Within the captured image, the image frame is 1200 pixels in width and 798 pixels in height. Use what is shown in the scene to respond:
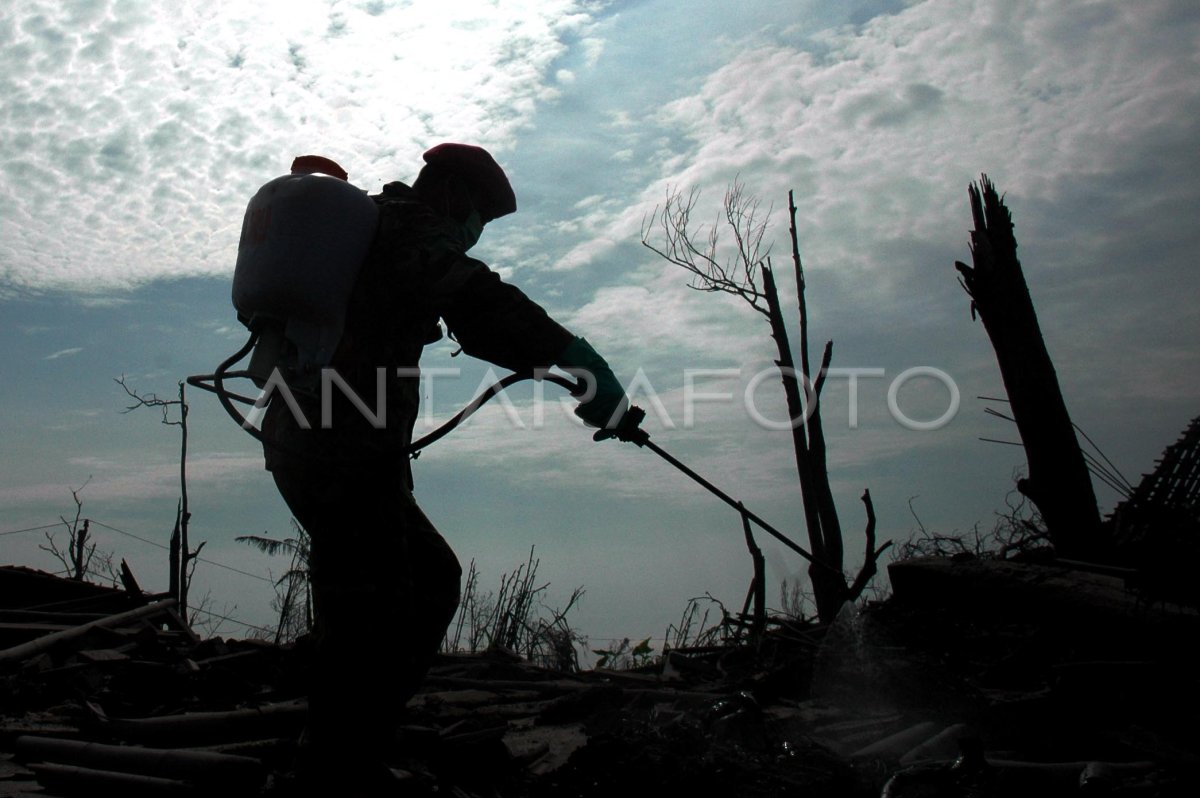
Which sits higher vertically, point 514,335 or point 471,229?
point 471,229

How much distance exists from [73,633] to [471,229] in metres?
3.80

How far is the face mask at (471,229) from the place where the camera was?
3.69 metres

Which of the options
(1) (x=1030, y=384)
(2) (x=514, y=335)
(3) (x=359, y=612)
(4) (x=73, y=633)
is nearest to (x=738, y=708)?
(3) (x=359, y=612)

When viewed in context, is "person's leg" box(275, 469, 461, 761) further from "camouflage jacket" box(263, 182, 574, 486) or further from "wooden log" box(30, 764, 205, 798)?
"wooden log" box(30, 764, 205, 798)

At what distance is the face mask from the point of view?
369 cm

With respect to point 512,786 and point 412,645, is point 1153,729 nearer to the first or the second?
point 512,786

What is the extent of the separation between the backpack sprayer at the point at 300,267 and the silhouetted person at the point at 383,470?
0.28 ft

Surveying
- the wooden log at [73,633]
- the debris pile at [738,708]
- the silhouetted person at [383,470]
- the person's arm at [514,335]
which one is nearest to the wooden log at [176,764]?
the debris pile at [738,708]

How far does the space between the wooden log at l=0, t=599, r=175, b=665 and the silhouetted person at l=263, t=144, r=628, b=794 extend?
3.06 m

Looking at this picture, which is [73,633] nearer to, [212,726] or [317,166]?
[212,726]

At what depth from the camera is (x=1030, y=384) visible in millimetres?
7031

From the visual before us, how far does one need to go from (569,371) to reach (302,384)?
93cm

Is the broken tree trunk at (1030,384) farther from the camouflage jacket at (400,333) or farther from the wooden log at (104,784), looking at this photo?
the wooden log at (104,784)

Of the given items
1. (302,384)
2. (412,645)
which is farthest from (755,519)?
(302,384)
